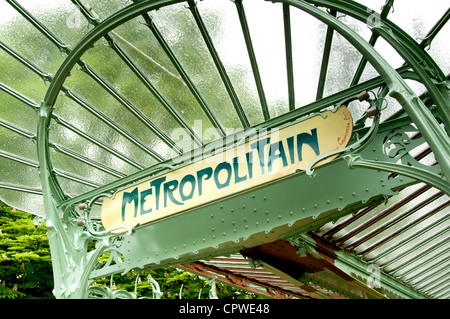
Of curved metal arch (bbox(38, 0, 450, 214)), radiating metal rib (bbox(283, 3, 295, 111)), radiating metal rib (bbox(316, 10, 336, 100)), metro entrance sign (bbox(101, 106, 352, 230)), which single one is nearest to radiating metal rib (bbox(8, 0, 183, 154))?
curved metal arch (bbox(38, 0, 450, 214))

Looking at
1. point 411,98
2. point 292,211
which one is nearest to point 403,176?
point 411,98

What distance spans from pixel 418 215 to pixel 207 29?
5.13m

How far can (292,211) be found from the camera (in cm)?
473

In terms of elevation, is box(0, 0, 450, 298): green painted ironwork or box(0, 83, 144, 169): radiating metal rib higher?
box(0, 83, 144, 169): radiating metal rib

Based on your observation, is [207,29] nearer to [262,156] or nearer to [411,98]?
[262,156]

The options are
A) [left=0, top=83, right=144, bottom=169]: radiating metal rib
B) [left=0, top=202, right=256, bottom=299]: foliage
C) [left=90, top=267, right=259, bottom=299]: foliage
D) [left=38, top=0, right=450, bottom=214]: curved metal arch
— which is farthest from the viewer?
[left=90, top=267, right=259, bottom=299]: foliage

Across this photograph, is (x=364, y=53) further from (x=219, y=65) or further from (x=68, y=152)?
(x=68, y=152)

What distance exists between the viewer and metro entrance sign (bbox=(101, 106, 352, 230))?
14.8 ft

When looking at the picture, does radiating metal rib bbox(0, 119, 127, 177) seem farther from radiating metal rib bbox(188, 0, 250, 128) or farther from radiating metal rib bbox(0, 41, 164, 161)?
radiating metal rib bbox(188, 0, 250, 128)

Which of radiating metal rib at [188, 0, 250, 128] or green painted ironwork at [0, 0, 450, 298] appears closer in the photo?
green painted ironwork at [0, 0, 450, 298]

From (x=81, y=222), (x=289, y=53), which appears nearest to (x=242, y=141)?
(x=289, y=53)

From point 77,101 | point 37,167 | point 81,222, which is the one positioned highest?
point 77,101

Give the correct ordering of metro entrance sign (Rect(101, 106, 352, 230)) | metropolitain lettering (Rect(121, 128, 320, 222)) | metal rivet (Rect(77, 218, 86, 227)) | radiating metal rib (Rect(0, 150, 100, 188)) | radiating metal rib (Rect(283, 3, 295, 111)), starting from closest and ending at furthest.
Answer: metro entrance sign (Rect(101, 106, 352, 230)) < metropolitain lettering (Rect(121, 128, 320, 222)) < radiating metal rib (Rect(283, 3, 295, 111)) < metal rivet (Rect(77, 218, 86, 227)) < radiating metal rib (Rect(0, 150, 100, 188))

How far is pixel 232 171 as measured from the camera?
17.2ft
